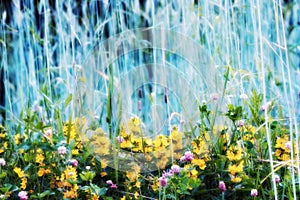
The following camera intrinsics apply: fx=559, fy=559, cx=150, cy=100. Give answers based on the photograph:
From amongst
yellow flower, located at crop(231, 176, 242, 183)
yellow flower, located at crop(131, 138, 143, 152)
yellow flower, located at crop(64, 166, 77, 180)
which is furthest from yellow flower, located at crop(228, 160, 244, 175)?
yellow flower, located at crop(64, 166, 77, 180)

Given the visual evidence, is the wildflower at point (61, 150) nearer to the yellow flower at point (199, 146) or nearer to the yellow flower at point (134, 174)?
the yellow flower at point (134, 174)

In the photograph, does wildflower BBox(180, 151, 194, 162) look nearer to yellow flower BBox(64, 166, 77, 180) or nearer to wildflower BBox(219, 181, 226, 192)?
wildflower BBox(219, 181, 226, 192)

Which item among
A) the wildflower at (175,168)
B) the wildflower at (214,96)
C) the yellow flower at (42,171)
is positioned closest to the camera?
the wildflower at (175,168)

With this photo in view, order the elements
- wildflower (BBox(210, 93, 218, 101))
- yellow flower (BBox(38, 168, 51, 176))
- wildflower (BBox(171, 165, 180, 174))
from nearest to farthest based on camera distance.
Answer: wildflower (BBox(171, 165, 180, 174)) < yellow flower (BBox(38, 168, 51, 176)) < wildflower (BBox(210, 93, 218, 101))

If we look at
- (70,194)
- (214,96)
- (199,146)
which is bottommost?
(70,194)

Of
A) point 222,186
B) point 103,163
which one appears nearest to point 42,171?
point 103,163

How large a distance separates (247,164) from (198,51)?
0.38 metres

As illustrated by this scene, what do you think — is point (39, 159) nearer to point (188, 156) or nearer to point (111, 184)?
point (111, 184)

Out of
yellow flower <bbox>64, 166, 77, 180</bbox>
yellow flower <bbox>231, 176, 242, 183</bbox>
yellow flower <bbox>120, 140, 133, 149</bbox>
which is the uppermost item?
yellow flower <bbox>120, 140, 133, 149</bbox>

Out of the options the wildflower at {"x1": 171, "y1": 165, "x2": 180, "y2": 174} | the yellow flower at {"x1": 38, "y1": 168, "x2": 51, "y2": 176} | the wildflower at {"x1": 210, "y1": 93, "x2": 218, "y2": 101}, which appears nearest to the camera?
the wildflower at {"x1": 171, "y1": 165, "x2": 180, "y2": 174}

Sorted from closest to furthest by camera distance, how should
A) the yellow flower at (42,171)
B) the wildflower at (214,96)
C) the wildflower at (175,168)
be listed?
1. the wildflower at (175,168)
2. the yellow flower at (42,171)
3. the wildflower at (214,96)

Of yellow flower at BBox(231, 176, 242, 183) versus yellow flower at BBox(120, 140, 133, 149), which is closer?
yellow flower at BBox(231, 176, 242, 183)

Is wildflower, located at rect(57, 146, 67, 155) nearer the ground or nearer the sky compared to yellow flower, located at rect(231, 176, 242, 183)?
nearer the sky

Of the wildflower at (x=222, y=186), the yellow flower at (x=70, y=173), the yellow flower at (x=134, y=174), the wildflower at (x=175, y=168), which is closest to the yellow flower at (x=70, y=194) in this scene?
the yellow flower at (x=70, y=173)
